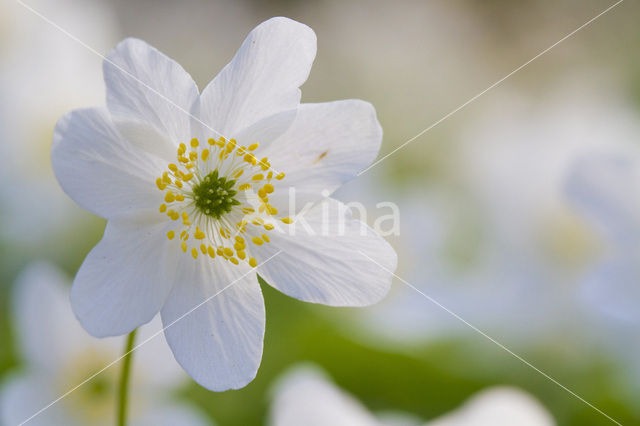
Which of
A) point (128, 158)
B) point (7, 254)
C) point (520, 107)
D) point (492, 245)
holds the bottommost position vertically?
point (520, 107)

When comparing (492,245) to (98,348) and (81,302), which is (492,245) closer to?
(98,348)

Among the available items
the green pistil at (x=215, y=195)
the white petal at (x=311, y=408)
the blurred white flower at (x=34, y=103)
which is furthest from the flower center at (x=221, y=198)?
the blurred white flower at (x=34, y=103)

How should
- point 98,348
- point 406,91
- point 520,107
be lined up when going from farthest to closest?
1. point 406,91
2. point 520,107
3. point 98,348

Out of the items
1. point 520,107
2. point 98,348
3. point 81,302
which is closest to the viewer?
point 81,302

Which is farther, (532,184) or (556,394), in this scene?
(532,184)

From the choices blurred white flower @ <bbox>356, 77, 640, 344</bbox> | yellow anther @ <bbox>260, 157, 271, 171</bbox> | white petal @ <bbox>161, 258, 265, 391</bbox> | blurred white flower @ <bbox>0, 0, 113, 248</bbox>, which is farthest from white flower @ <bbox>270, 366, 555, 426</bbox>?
blurred white flower @ <bbox>0, 0, 113, 248</bbox>

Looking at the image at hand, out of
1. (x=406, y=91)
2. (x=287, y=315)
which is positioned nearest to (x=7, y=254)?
(x=287, y=315)
